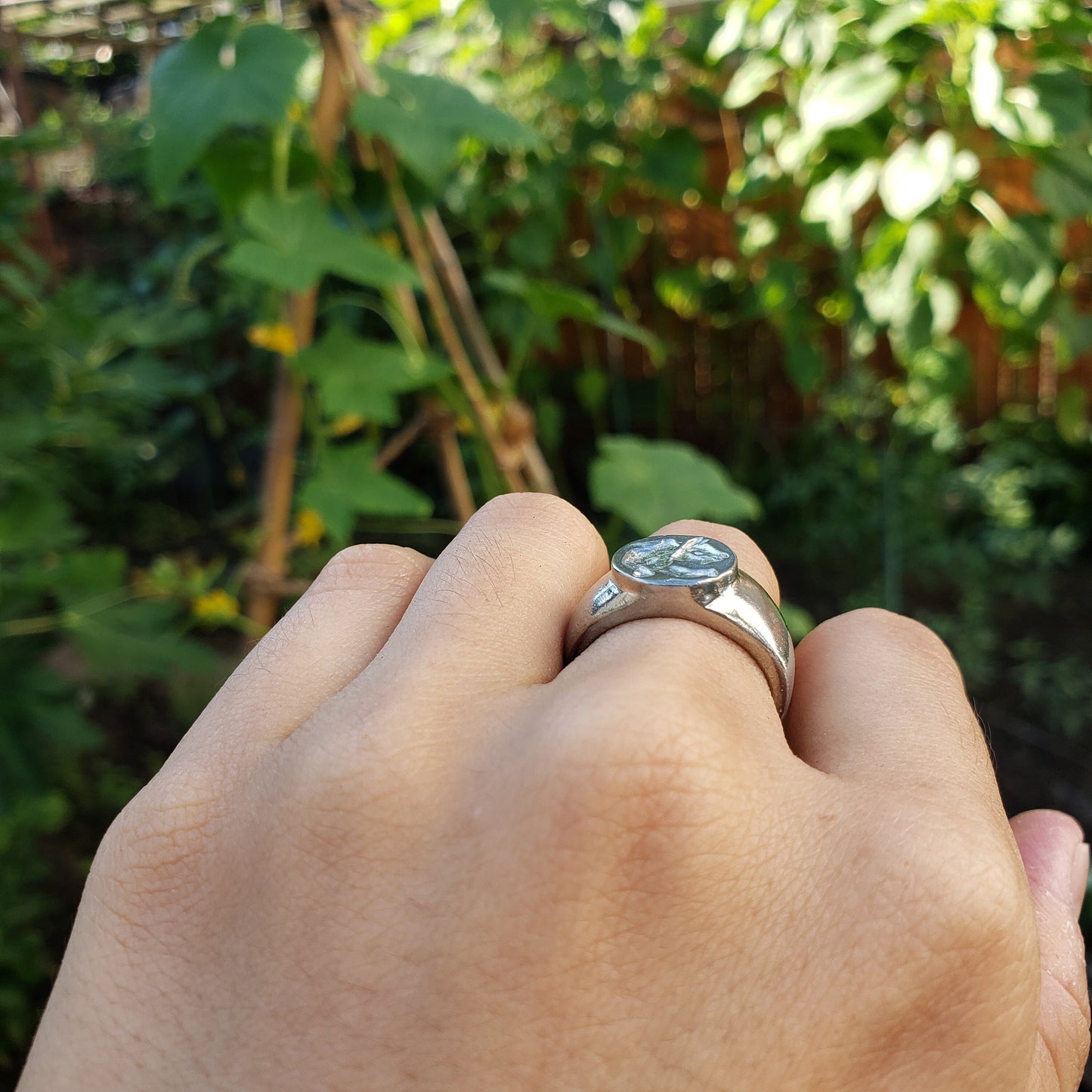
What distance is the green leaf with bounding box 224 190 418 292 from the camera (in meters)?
1.50

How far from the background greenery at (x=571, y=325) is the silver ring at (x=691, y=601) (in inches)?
43.5

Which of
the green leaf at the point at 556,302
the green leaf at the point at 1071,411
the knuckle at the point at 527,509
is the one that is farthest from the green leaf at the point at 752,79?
the knuckle at the point at 527,509

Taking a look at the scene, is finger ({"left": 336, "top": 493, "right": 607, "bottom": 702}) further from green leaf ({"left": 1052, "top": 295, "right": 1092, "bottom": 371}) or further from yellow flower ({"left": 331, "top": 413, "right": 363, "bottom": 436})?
green leaf ({"left": 1052, "top": 295, "right": 1092, "bottom": 371})

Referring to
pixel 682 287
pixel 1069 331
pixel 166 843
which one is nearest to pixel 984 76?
pixel 1069 331

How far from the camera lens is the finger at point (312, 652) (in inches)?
18.5

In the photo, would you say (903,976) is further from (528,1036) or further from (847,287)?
(847,287)

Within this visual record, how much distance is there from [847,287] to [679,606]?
237 cm

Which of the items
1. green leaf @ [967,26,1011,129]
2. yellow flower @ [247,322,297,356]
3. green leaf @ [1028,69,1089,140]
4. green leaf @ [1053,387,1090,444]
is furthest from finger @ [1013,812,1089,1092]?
green leaf @ [1053,387,1090,444]

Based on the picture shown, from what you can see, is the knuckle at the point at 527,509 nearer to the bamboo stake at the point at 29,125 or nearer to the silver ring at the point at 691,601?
the silver ring at the point at 691,601

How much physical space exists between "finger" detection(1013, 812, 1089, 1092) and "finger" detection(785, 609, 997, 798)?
0.28ft

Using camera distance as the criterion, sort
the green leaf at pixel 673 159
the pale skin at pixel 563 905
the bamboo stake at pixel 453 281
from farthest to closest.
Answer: the green leaf at pixel 673 159 → the bamboo stake at pixel 453 281 → the pale skin at pixel 563 905

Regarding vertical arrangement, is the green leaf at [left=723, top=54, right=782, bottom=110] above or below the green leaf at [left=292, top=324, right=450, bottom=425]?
above

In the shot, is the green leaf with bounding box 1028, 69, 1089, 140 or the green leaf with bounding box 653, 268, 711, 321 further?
the green leaf with bounding box 653, 268, 711, 321

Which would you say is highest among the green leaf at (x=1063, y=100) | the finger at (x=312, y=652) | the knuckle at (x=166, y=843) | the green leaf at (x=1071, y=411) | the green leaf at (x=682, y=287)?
the finger at (x=312, y=652)
